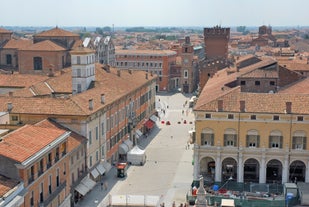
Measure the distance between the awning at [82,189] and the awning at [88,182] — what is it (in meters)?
0.45

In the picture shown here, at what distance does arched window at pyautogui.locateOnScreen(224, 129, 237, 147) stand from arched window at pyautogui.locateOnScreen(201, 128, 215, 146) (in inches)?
46.5

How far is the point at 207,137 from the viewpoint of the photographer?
156 ft

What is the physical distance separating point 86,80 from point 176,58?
65.8 meters

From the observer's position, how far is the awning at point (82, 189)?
4374 cm

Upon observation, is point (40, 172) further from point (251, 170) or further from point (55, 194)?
point (251, 170)

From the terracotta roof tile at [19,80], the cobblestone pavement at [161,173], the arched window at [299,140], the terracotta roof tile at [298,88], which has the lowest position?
the cobblestone pavement at [161,173]

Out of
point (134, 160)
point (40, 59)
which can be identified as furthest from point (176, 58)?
point (134, 160)

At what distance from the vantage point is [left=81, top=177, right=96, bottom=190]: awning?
4541 cm

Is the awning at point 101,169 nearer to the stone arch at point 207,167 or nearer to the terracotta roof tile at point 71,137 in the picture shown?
the terracotta roof tile at point 71,137

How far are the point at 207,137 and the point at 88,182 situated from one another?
450 inches

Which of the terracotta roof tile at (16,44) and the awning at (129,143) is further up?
the terracotta roof tile at (16,44)

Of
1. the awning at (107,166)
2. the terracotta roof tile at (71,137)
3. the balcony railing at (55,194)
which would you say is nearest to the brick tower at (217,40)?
the awning at (107,166)

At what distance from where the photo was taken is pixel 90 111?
4744 centimetres

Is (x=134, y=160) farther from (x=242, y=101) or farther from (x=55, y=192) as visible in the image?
(x=55, y=192)
